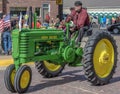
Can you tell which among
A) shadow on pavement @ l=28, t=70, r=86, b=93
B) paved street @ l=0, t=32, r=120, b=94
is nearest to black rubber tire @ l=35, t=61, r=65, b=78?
paved street @ l=0, t=32, r=120, b=94

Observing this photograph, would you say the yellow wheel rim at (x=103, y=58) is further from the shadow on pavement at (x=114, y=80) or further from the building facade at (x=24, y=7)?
the building facade at (x=24, y=7)

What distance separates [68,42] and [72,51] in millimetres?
276

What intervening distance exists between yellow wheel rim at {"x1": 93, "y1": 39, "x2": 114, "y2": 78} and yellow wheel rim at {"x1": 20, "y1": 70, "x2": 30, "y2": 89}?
5.44 feet

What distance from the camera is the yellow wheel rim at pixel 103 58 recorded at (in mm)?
9883

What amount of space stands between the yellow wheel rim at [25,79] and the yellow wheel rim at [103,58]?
65.2 inches

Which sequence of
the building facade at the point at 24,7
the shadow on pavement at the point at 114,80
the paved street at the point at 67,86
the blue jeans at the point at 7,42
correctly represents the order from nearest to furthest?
the paved street at the point at 67,86 < the shadow on pavement at the point at 114,80 < the blue jeans at the point at 7,42 < the building facade at the point at 24,7

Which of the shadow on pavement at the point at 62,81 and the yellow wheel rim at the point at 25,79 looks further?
the shadow on pavement at the point at 62,81

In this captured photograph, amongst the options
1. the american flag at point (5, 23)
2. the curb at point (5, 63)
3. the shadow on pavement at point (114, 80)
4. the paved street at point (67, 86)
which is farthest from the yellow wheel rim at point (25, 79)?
the american flag at point (5, 23)

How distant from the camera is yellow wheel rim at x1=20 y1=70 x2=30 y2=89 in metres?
8.91

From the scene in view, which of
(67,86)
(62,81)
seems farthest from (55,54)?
(62,81)

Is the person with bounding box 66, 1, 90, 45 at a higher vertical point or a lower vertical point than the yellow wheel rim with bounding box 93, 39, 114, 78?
higher

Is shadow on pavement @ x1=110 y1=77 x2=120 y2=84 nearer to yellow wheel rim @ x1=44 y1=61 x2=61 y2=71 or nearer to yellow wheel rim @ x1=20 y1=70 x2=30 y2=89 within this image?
yellow wheel rim @ x1=44 y1=61 x2=61 y2=71

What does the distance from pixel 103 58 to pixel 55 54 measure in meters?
1.20

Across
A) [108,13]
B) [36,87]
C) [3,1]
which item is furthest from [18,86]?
[108,13]
